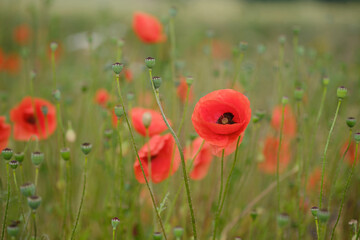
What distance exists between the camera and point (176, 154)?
94cm

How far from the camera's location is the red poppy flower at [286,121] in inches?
54.1

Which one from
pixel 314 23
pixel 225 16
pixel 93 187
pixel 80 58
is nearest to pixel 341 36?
pixel 314 23

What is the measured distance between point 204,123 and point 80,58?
132 inches

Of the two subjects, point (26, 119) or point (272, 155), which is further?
point (272, 155)

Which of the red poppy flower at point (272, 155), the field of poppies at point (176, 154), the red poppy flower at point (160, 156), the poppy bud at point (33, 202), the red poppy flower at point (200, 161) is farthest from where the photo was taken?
the red poppy flower at point (272, 155)

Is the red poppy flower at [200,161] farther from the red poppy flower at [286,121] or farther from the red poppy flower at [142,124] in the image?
the red poppy flower at [286,121]

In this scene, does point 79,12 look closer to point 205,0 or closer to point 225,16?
point 225,16

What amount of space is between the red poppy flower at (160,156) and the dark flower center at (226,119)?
12 centimetres

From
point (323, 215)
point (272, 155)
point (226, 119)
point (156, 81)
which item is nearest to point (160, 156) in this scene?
point (226, 119)

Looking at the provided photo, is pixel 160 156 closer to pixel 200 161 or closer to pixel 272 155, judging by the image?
pixel 200 161

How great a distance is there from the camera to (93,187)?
1405mm

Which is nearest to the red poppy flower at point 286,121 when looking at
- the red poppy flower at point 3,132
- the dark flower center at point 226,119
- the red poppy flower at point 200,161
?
the red poppy flower at point 200,161

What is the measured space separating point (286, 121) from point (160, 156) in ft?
2.00

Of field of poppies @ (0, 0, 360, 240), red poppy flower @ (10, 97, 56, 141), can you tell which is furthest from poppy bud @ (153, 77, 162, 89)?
red poppy flower @ (10, 97, 56, 141)
